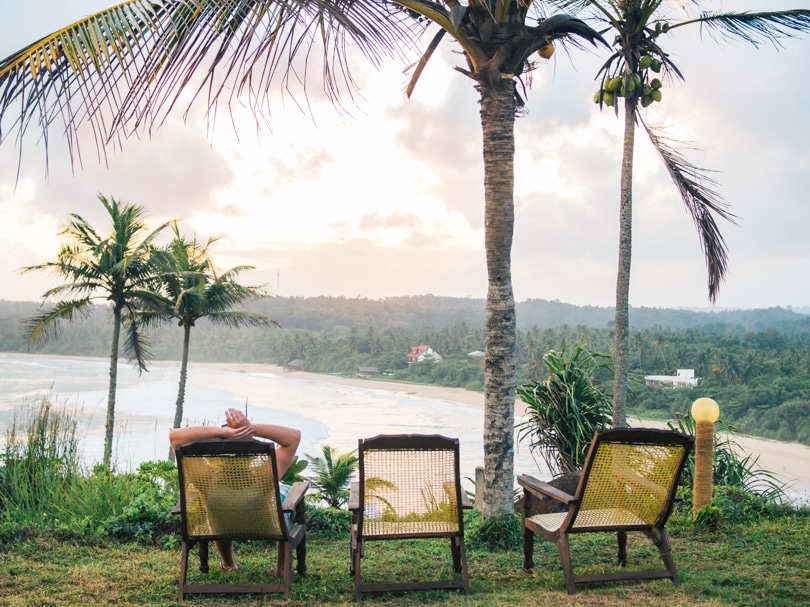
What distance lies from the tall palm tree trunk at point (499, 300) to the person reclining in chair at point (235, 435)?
1632 millimetres

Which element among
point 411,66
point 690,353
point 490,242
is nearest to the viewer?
point 490,242

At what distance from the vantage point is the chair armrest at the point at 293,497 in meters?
3.49

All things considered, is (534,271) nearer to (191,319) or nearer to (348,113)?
(191,319)

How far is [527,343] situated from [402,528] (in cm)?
4186

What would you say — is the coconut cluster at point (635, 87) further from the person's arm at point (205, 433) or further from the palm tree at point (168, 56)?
the person's arm at point (205, 433)

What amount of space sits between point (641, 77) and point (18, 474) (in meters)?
7.05

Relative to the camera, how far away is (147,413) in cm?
3506

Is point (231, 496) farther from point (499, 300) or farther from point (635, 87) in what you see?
point (635, 87)

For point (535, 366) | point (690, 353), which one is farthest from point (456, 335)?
point (690, 353)

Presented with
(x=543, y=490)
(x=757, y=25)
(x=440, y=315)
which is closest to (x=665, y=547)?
(x=543, y=490)

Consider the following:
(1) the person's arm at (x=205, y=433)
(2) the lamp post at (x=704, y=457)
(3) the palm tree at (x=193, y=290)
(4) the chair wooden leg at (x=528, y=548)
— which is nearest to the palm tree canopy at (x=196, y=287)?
(3) the palm tree at (x=193, y=290)

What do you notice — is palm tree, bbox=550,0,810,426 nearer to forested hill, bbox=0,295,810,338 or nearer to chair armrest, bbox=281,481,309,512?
chair armrest, bbox=281,481,309,512

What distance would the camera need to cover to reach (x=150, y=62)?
2697 mm

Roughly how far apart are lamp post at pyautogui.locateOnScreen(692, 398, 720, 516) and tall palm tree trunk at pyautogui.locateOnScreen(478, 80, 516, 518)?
4.54ft
